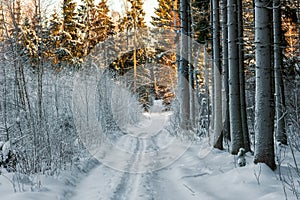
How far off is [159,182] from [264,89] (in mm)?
2793

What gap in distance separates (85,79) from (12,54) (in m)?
4.81

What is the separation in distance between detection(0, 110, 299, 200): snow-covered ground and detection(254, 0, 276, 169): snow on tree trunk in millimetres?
399

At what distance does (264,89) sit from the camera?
629cm

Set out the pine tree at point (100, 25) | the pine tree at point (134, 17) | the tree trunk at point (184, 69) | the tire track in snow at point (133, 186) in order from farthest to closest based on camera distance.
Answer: the pine tree at point (134, 17)
the pine tree at point (100, 25)
the tree trunk at point (184, 69)
the tire track in snow at point (133, 186)

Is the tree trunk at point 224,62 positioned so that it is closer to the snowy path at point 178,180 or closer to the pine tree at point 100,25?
the snowy path at point 178,180

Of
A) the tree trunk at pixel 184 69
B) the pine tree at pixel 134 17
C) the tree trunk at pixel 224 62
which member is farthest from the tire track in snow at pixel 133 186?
the pine tree at pixel 134 17

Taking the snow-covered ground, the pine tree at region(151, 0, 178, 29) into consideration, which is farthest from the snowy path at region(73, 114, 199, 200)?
the pine tree at region(151, 0, 178, 29)

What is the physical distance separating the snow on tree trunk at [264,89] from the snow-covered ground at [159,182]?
40cm

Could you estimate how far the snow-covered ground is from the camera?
217 inches

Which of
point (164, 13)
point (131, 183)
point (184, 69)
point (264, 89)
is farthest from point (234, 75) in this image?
point (164, 13)

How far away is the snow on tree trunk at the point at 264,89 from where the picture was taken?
6293 mm

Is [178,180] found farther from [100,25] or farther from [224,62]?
[100,25]

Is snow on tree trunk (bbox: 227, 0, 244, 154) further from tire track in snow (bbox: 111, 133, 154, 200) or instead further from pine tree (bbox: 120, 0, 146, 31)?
pine tree (bbox: 120, 0, 146, 31)

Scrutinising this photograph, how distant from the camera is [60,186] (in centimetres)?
634
